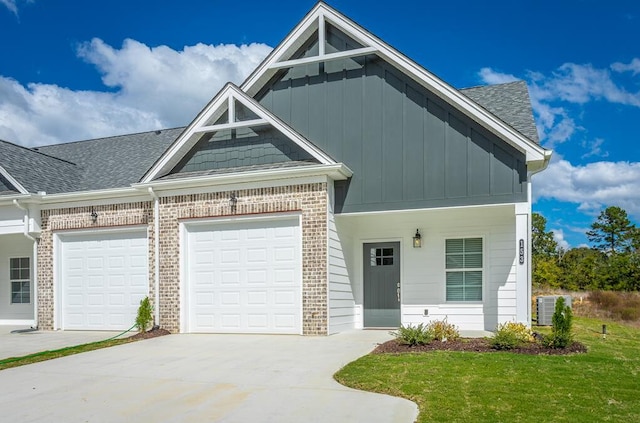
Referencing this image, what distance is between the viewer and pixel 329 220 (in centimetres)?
1188

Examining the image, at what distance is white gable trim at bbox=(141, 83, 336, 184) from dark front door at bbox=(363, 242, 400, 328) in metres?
2.98

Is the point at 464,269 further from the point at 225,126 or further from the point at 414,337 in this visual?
the point at 225,126

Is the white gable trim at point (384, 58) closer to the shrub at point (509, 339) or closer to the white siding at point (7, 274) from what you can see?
the shrub at point (509, 339)

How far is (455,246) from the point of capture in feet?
42.5

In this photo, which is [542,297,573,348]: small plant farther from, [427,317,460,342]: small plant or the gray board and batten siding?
the gray board and batten siding

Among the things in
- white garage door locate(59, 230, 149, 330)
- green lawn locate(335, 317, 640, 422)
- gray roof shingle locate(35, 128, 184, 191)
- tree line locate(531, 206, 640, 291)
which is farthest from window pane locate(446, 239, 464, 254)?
tree line locate(531, 206, 640, 291)

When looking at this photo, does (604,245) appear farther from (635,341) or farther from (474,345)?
(474,345)

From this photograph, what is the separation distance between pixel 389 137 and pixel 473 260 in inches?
141

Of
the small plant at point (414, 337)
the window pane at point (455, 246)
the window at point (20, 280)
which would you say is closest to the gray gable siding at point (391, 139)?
the window pane at point (455, 246)

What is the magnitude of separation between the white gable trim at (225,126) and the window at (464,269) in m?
3.79

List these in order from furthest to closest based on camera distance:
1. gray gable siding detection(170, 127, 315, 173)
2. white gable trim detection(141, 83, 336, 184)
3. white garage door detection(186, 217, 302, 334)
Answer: gray gable siding detection(170, 127, 315, 173) < white gable trim detection(141, 83, 336, 184) < white garage door detection(186, 217, 302, 334)

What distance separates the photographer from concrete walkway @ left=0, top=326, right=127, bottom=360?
10875 millimetres

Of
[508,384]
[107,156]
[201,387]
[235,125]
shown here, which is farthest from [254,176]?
[107,156]

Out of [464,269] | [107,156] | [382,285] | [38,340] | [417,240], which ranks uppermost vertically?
[107,156]
